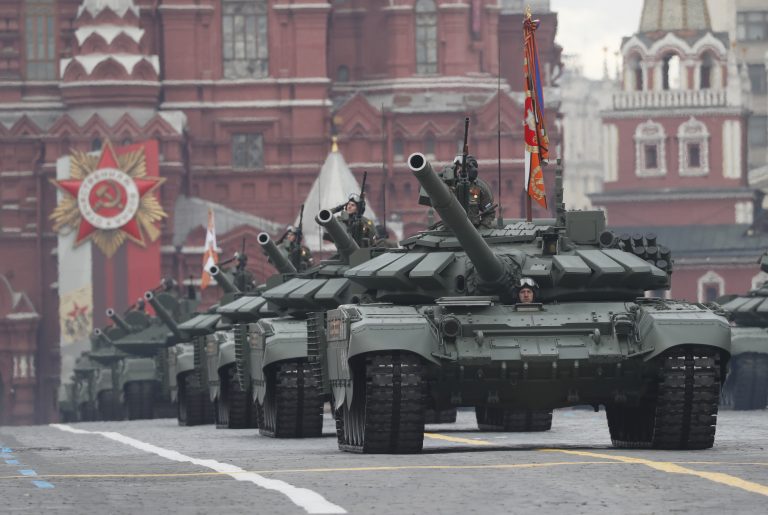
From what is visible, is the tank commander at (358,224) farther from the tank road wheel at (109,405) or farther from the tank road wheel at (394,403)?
the tank road wheel at (109,405)

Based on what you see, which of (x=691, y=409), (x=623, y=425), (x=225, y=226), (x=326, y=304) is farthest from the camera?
(x=225, y=226)

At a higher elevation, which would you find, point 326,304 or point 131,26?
point 131,26

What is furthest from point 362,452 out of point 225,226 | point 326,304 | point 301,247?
point 225,226

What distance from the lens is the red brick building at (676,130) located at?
129625 millimetres

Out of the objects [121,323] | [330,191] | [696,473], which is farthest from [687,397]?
[330,191]

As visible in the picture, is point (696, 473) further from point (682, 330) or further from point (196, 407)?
point (196, 407)

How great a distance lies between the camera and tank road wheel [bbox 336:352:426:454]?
22125 millimetres

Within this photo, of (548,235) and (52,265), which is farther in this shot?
(52,265)

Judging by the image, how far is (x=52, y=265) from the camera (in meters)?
99.1

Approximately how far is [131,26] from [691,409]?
247 feet

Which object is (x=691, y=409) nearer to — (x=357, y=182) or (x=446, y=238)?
(x=446, y=238)

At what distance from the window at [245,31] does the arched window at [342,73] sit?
4911mm

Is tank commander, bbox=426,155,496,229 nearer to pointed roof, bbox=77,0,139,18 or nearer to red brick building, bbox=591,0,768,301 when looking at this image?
pointed roof, bbox=77,0,139,18

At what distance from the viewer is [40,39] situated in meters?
99.6
